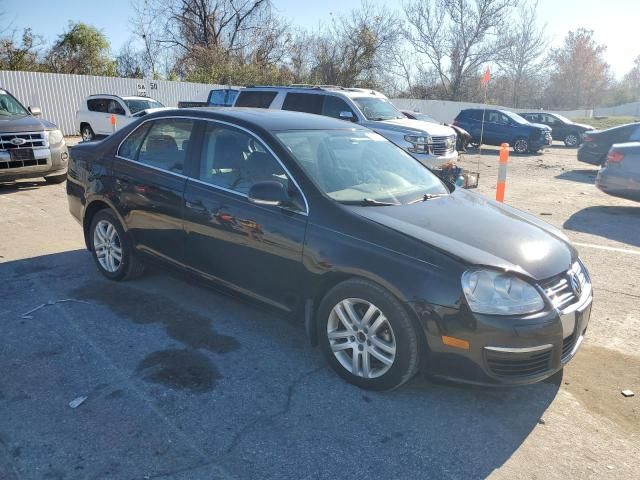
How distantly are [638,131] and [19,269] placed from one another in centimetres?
1353

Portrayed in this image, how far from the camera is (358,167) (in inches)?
165

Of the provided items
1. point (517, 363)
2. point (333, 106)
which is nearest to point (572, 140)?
point (333, 106)

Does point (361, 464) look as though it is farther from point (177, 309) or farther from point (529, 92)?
point (529, 92)

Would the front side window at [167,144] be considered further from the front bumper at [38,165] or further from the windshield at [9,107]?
the windshield at [9,107]

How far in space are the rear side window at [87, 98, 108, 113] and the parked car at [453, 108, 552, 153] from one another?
13815mm

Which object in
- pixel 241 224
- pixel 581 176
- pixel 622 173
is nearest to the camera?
pixel 241 224

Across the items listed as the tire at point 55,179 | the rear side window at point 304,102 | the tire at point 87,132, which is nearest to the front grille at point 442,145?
the rear side window at point 304,102

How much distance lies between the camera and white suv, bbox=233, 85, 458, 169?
36.8 ft

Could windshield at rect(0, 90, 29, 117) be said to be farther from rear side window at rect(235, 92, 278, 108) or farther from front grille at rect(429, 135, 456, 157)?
front grille at rect(429, 135, 456, 157)

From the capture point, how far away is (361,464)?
2.71m

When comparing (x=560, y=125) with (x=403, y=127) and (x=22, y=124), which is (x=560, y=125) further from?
(x=22, y=124)

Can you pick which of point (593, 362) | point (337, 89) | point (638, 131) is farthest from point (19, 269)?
point (638, 131)

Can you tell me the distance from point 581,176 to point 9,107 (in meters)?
14.0

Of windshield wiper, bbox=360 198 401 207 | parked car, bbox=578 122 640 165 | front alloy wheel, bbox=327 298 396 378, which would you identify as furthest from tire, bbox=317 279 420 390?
parked car, bbox=578 122 640 165
